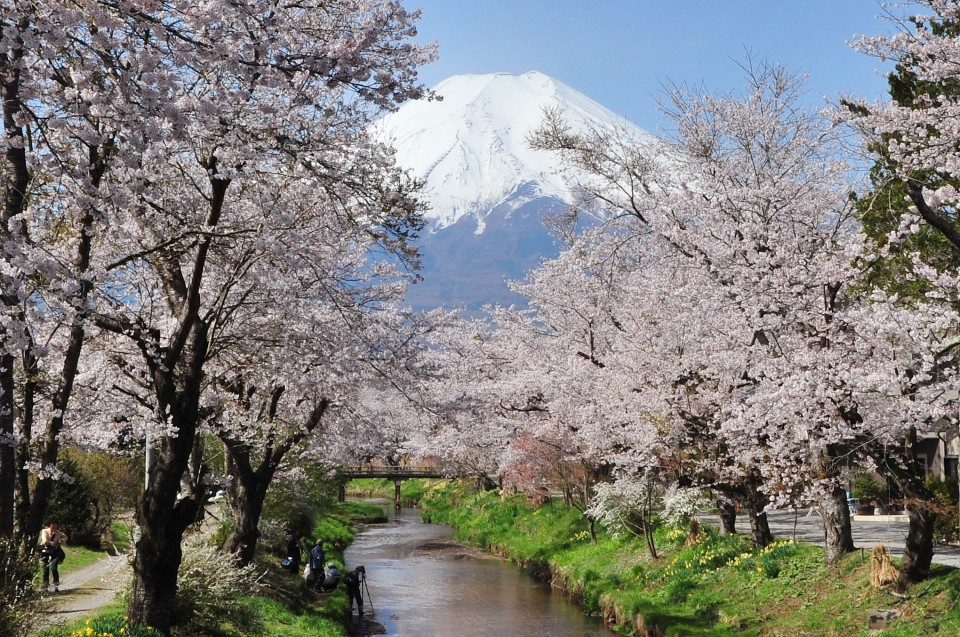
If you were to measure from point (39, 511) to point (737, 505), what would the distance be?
1650 cm

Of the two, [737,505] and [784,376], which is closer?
[784,376]

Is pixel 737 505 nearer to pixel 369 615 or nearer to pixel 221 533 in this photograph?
pixel 369 615

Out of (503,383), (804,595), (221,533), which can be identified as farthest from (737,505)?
(221,533)

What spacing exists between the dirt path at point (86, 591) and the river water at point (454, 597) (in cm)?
681

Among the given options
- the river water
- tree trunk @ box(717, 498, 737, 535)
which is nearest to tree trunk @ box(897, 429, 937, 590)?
the river water

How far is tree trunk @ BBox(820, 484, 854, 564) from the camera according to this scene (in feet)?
52.8

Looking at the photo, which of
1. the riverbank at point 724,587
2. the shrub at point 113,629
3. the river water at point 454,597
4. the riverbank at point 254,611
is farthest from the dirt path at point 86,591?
the riverbank at point 724,587

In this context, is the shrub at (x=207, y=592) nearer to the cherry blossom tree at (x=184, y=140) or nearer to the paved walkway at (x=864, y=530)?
the cherry blossom tree at (x=184, y=140)

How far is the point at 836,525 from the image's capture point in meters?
16.2

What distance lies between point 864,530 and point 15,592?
21.3 m

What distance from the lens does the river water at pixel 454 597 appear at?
827 inches

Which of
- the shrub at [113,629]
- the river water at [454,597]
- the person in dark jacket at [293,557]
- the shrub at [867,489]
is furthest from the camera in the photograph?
the shrub at [867,489]

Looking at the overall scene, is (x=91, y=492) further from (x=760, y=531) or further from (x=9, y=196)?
(x=9, y=196)

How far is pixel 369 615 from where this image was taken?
23125 mm
